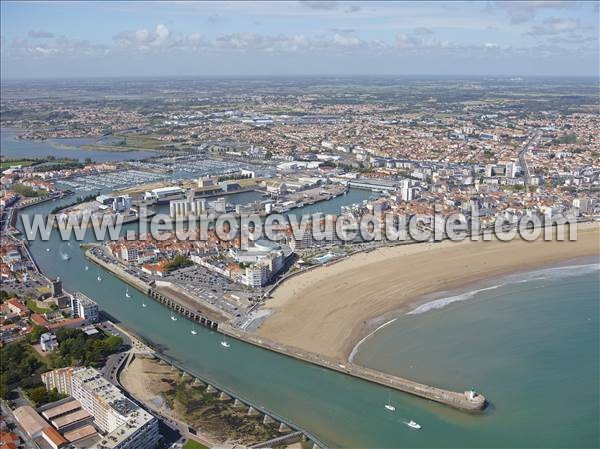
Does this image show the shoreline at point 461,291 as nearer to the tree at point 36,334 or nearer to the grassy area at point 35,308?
the tree at point 36,334

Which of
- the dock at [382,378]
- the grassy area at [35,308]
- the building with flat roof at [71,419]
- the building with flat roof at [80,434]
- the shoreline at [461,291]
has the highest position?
the shoreline at [461,291]

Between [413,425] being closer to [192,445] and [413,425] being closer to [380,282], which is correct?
[192,445]

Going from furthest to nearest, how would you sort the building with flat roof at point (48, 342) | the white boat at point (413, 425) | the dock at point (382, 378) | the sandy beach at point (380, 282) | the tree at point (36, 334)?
1. the sandy beach at point (380, 282)
2. the tree at point (36, 334)
3. the building with flat roof at point (48, 342)
4. the dock at point (382, 378)
5. the white boat at point (413, 425)

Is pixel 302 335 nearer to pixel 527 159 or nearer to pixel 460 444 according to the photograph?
pixel 460 444

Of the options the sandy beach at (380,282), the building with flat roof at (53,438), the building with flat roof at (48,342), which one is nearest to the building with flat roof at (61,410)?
the building with flat roof at (53,438)

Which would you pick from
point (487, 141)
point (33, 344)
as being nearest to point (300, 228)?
point (33, 344)

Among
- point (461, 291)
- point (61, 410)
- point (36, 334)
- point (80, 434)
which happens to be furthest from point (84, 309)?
point (461, 291)
